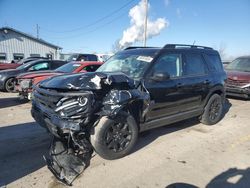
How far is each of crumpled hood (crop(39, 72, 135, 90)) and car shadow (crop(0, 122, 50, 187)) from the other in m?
1.24

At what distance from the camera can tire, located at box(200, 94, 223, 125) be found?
Result: 233 inches

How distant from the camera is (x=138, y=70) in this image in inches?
178

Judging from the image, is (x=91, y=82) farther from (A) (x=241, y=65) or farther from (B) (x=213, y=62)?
(A) (x=241, y=65)

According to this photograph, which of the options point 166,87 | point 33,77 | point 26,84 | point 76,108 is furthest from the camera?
point 33,77

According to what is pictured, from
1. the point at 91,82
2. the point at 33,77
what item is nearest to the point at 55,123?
the point at 91,82

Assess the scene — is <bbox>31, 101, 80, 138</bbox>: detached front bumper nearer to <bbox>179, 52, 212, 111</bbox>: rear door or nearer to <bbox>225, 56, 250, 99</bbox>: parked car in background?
<bbox>179, 52, 212, 111</bbox>: rear door

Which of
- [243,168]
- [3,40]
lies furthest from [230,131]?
[3,40]

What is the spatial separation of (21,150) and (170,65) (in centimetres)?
332

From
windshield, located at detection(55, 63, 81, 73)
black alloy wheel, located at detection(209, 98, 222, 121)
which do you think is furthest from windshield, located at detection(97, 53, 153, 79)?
windshield, located at detection(55, 63, 81, 73)

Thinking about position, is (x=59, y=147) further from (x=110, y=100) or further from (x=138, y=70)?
(x=138, y=70)

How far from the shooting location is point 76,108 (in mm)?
3449

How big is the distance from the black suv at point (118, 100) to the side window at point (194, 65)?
1cm

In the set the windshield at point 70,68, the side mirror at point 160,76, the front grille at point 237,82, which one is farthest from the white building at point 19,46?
the side mirror at point 160,76

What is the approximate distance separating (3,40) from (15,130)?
26.8 metres
